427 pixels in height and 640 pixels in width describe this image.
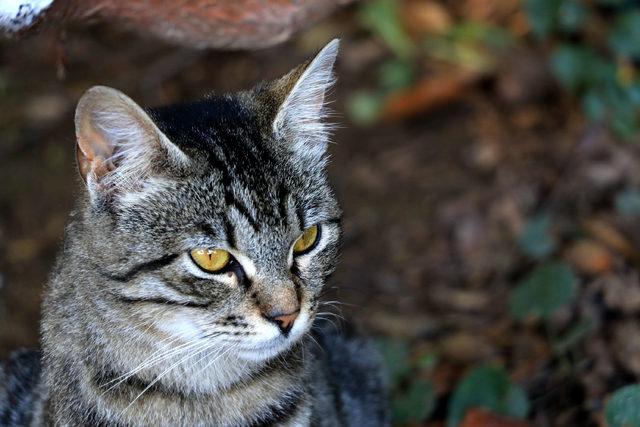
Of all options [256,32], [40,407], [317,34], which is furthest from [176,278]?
[317,34]

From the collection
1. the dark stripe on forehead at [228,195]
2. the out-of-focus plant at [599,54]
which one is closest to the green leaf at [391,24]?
the out-of-focus plant at [599,54]

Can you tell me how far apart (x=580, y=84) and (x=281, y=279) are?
2837 millimetres

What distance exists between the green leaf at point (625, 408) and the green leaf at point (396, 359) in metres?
1.25

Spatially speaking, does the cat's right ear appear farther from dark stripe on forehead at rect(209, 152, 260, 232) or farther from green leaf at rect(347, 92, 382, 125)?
green leaf at rect(347, 92, 382, 125)

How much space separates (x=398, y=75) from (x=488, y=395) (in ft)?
8.04

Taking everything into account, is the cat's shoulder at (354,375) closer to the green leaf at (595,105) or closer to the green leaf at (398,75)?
the green leaf at (595,105)

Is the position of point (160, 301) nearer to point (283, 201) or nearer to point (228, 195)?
point (228, 195)

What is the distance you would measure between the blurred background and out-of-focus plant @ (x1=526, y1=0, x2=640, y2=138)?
0.01 m

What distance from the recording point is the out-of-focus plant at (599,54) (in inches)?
193

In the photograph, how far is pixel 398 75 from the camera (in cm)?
566

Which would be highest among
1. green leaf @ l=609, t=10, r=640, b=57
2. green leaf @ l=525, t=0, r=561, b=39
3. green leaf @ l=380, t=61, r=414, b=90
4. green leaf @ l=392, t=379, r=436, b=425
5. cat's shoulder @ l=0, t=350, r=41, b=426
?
→ cat's shoulder @ l=0, t=350, r=41, b=426

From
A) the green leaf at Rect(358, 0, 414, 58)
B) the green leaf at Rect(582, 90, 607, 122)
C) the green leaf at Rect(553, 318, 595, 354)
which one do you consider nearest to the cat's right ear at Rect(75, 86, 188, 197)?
the green leaf at Rect(553, 318, 595, 354)

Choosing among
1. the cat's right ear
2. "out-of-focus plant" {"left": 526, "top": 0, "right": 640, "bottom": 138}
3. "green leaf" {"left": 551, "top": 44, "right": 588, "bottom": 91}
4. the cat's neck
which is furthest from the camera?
"green leaf" {"left": 551, "top": 44, "right": 588, "bottom": 91}

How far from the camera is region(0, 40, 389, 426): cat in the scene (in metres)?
2.81
